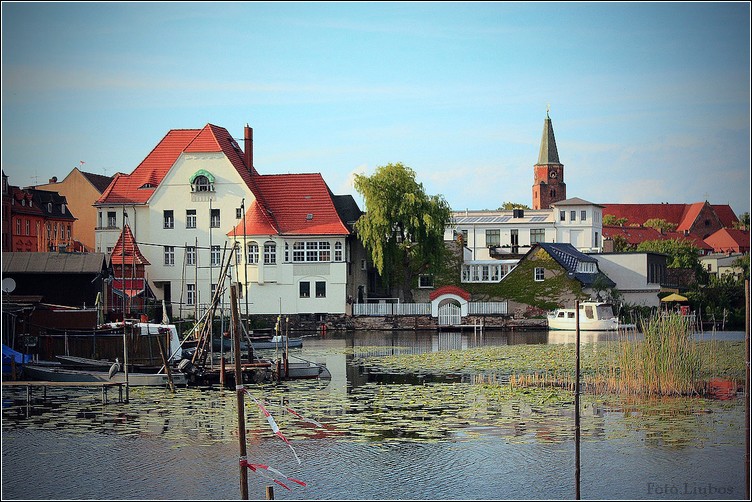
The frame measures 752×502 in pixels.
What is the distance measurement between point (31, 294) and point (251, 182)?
24840 mm

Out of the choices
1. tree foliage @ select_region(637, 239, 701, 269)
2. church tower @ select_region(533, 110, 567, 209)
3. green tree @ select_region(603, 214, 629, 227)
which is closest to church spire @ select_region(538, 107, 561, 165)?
church tower @ select_region(533, 110, 567, 209)

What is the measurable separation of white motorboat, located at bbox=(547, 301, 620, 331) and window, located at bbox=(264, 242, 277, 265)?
18968 mm

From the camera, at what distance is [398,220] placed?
7012cm

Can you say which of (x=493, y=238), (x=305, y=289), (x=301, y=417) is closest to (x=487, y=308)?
(x=305, y=289)

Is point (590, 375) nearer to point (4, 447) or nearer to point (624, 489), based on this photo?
point (624, 489)

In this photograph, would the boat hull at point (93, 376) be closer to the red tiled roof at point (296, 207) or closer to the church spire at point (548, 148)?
Result: the red tiled roof at point (296, 207)

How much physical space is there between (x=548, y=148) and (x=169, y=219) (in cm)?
7635

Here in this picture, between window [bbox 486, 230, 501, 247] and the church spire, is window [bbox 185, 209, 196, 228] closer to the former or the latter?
window [bbox 486, 230, 501, 247]

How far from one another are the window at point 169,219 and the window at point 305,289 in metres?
10.2

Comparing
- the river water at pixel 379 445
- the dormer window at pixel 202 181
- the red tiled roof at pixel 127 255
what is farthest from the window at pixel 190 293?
the river water at pixel 379 445

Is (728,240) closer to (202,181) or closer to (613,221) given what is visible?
(613,221)

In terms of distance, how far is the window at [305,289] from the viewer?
225 ft

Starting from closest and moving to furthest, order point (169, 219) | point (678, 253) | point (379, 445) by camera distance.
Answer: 1. point (379, 445)
2. point (169, 219)
3. point (678, 253)

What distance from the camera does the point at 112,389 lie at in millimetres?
31766
